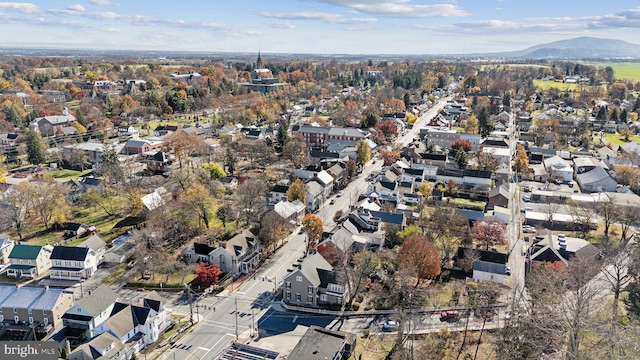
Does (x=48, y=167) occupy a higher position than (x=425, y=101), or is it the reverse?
(x=425, y=101)

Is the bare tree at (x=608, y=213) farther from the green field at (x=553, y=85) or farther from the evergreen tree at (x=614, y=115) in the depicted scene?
the green field at (x=553, y=85)

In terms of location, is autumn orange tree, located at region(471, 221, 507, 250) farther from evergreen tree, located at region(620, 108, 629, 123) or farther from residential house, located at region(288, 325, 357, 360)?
evergreen tree, located at region(620, 108, 629, 123)

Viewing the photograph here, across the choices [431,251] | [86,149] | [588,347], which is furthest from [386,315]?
[86,149]

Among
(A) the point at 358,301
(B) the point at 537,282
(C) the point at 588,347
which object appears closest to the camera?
(C) the point at 588,347

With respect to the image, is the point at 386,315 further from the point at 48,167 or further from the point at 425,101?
the point at 425,101

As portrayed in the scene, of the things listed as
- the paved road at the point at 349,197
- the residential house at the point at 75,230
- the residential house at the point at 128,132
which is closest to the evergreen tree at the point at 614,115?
the paved road at the point at 349,197

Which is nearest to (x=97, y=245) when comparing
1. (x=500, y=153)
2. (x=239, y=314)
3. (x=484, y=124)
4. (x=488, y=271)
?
(x=239, y=314)

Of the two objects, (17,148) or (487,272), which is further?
(17,148)

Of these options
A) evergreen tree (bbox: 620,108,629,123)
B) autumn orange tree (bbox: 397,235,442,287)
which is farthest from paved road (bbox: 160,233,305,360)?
evergreen tree (bbox: 620,108,629,123)
